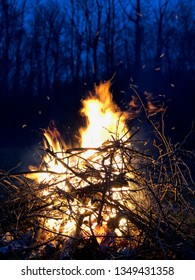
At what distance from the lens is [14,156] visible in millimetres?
12164

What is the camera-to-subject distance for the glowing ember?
2.69 metres

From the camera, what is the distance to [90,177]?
119 inches

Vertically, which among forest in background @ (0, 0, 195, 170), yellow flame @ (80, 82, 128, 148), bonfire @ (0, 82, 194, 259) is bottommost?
bonfire @ (0, 82, 194, 259)

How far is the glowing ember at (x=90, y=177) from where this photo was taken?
269cm

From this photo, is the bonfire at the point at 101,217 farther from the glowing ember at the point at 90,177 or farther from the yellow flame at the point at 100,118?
the yellow flame at the point at 100,118

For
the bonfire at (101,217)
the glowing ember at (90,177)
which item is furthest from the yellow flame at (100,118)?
the bonfire at (101,217)

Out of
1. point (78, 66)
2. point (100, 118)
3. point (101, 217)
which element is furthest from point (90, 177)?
point (78, 66)

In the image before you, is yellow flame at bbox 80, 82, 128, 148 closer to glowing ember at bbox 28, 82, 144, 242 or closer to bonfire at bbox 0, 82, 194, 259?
glowing ember at bbox 28, 82, 144, 242

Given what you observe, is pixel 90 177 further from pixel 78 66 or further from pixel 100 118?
pixel 78 66

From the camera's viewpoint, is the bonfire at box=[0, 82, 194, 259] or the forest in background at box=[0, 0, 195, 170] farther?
the forest in background at box=[0, 0, 195, 170]

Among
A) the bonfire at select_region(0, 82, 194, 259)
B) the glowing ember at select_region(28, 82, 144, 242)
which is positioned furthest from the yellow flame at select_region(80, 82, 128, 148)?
the bonfire at select_region(0, 82, 194, 259)

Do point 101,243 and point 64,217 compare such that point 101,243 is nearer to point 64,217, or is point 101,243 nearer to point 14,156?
point 64,217
